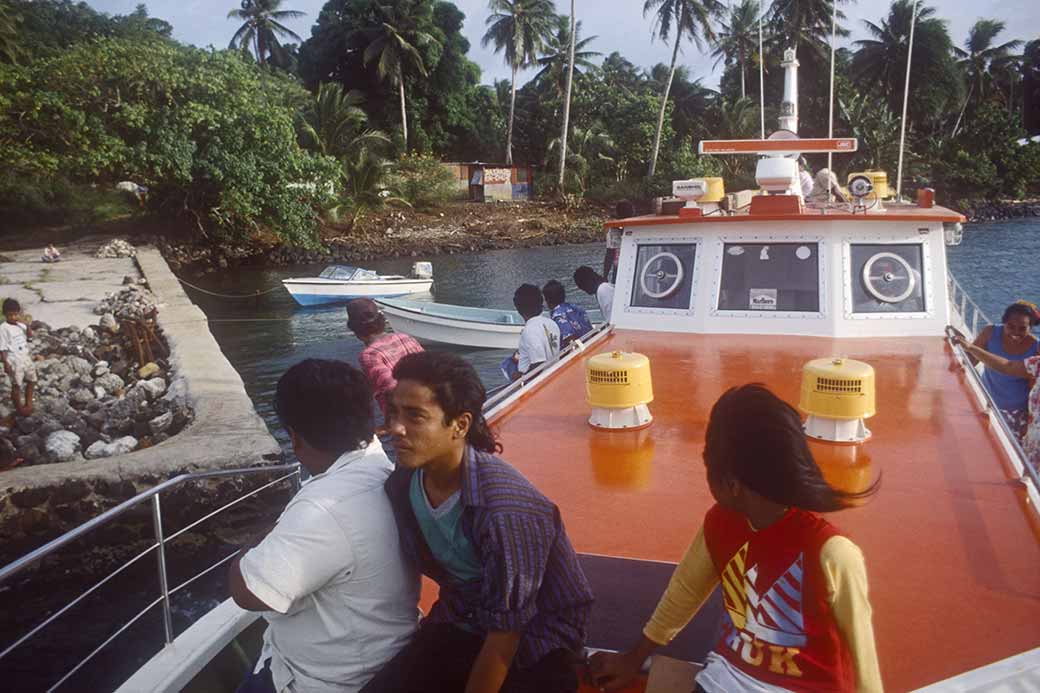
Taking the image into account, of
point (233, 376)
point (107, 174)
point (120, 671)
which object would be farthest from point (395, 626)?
point (107, 174)

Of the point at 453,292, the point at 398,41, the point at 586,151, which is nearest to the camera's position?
the point at 453,292

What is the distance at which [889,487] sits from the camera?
394 cm

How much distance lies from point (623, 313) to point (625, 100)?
1724 inches

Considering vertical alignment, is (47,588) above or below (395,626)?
below

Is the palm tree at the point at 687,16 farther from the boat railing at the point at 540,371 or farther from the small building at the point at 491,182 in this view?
the boat railing at the point at 540,371

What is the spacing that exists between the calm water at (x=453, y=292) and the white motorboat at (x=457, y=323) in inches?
13.4

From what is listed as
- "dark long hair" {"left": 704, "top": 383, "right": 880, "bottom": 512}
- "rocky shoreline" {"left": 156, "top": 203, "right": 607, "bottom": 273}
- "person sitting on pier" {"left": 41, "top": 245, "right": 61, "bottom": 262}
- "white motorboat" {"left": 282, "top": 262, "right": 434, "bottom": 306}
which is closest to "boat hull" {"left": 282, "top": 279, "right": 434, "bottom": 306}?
"white motorboat" {"left": 282, "top": 262, "right": 434, "bottom": 306}

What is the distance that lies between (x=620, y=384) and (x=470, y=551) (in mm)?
2751

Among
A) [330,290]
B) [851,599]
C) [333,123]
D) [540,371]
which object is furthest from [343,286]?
[851,599]

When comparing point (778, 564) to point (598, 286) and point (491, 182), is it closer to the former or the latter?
point (598, 286)

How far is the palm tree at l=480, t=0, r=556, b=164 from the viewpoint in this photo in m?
47.4

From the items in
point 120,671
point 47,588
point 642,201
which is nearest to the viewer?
point 120,671

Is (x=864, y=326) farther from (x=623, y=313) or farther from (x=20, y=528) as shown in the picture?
(x=20, y=528)

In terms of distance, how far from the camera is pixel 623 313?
24.3 ft
